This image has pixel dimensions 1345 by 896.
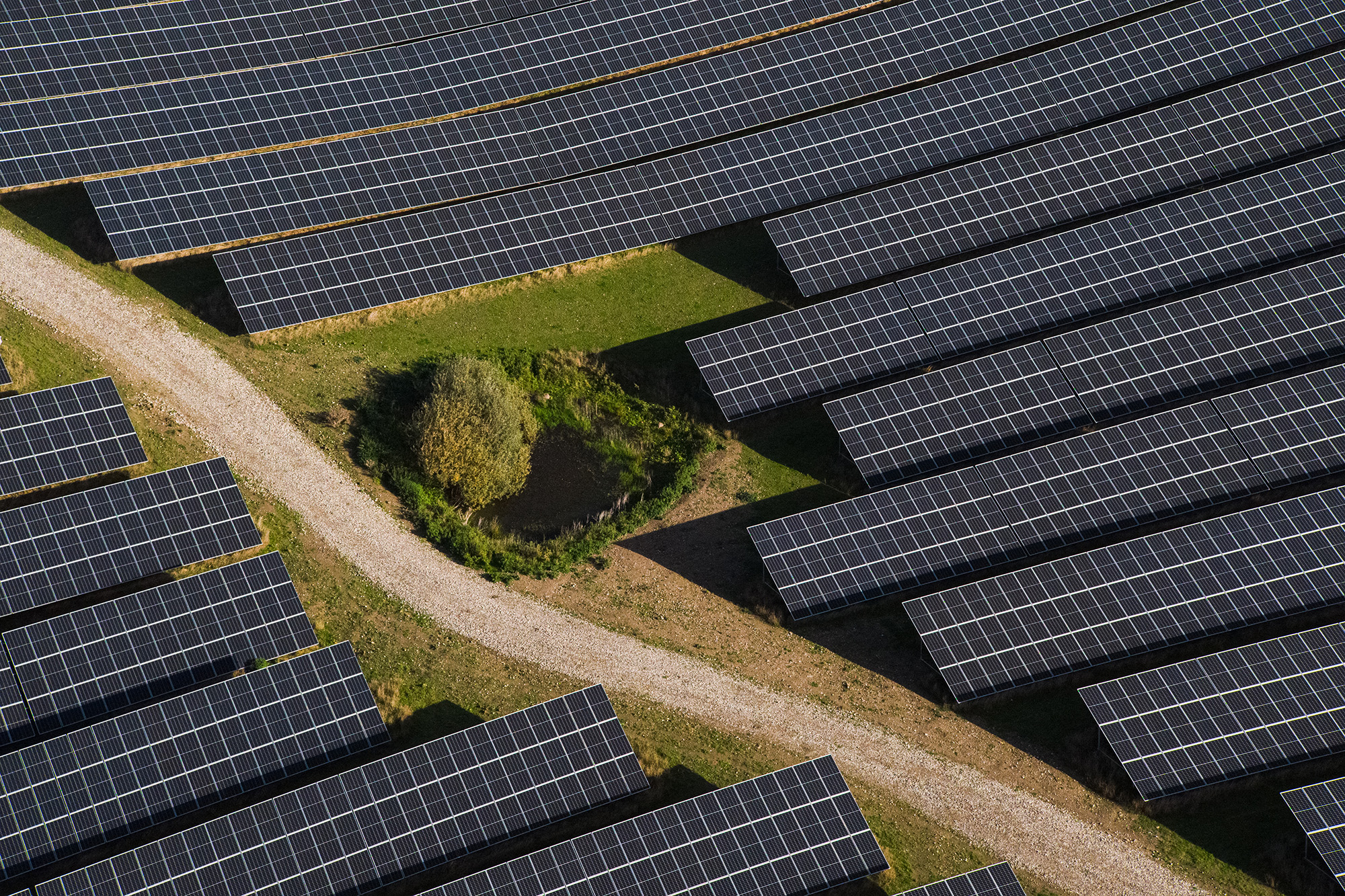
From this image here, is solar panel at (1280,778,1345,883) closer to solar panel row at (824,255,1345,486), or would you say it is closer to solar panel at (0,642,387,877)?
solar panel row at (824,255,1345,486)

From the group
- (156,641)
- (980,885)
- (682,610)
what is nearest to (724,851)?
(980,885)

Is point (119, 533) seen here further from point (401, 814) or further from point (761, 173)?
point (761, 173)

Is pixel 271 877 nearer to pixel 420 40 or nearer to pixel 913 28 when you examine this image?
pixel 420 40

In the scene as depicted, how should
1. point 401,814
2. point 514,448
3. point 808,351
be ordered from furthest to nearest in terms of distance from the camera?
point 808,351, point 514,448, point 401,814

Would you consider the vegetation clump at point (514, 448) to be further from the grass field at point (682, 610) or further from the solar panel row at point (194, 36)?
the solar panel row at point (194, 36)

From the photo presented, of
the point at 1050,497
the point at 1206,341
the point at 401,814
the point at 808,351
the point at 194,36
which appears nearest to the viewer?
the point at 401,814

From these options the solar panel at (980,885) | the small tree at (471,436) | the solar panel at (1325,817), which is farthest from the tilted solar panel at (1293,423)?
the small tree at (471,436)

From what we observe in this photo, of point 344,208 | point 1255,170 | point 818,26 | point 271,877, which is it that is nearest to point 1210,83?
point 1255,170
